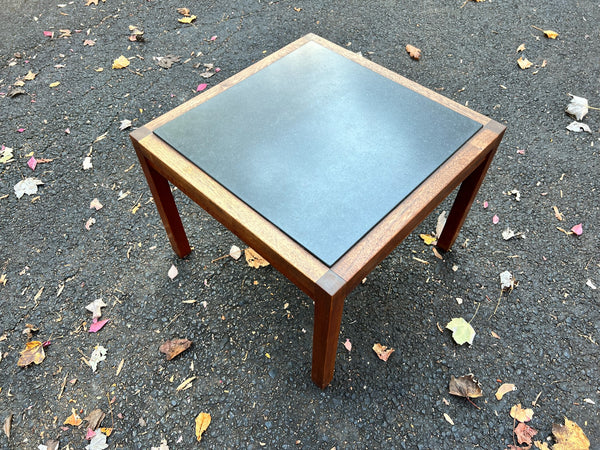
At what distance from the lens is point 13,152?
7.07 feet

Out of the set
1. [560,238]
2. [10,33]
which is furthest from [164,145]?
[10,33]

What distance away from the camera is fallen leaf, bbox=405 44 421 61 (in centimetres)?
257

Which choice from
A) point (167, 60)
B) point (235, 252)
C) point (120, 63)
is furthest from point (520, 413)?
point (120, 63)

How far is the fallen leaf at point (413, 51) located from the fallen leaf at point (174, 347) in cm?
207

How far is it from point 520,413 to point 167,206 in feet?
4.44

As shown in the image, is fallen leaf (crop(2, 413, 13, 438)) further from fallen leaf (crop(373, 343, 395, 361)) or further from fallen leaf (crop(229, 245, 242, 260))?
fallen leaf (crop(373, 343, 395, 361))

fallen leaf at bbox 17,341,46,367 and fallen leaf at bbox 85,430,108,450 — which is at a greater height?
fallen leaf at bbox 17,341,46,367

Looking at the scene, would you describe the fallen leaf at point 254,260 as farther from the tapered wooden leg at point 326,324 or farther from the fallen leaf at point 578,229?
the fallen leaf at point 578,229

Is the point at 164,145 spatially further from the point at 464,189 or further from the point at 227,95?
the point at 464,189

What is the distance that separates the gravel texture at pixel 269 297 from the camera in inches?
54.1

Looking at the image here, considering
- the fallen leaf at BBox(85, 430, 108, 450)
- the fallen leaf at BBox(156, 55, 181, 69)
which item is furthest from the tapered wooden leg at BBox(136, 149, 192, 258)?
the fallen leaf at BBox(156, 55, 181, 69)

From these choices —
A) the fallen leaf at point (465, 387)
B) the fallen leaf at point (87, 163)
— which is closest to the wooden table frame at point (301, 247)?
the fallen leaf at point (465, 387)

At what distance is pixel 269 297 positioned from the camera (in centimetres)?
163

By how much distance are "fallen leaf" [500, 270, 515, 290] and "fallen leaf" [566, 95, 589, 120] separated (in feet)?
3.73
